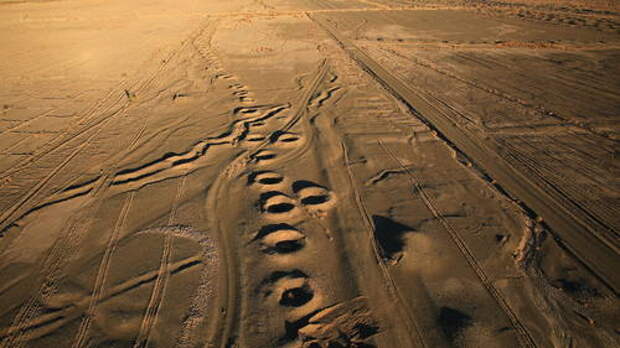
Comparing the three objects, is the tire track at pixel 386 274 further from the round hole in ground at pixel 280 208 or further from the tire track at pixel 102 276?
the tire track at pixel 102 276

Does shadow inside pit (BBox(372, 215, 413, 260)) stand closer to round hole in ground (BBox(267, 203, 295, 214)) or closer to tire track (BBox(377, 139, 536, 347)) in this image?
tire track (BBox(377, 139, 536, 347))

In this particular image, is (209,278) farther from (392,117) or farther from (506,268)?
(392,117)

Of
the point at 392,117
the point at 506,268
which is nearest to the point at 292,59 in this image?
the point at 392,117

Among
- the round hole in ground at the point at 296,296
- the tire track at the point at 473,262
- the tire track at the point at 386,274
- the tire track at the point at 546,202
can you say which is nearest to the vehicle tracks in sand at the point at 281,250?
the round hole in ground at the point at 296,296

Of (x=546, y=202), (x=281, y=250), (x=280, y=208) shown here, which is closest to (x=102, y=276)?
(x=281, y=250)

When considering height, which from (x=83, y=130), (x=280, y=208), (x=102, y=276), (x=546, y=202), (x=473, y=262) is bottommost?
(x=473, y=262)

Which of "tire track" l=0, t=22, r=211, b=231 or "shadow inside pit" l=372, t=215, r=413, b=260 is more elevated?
"tire track" l=0, t=22, r=211, b=231

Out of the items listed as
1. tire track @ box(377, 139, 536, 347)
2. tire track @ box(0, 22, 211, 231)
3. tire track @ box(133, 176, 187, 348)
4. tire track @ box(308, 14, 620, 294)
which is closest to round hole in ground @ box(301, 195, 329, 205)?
tire track @ box(377, 139, 536, 347)

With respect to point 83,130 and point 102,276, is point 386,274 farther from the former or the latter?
point 83,130
